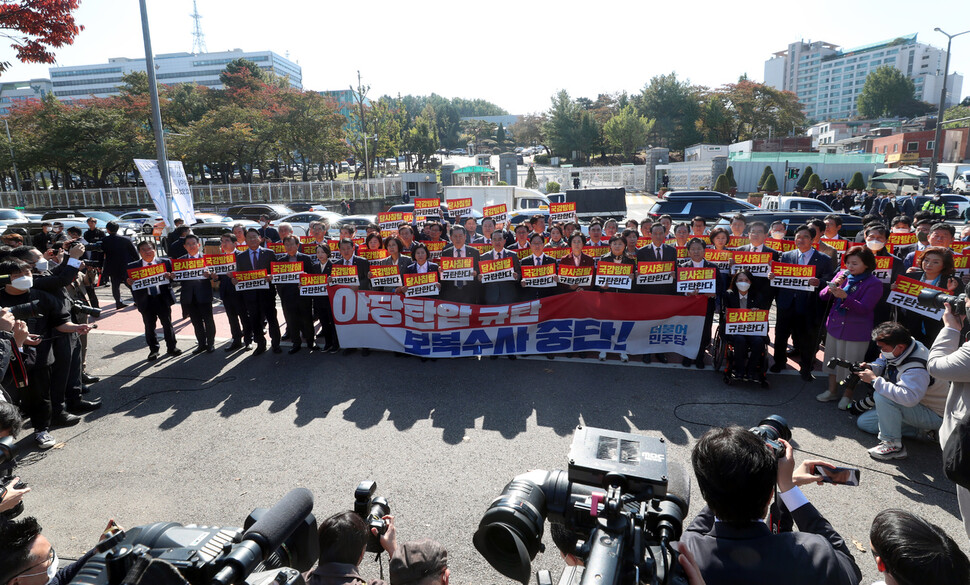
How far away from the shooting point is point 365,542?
2.29 m

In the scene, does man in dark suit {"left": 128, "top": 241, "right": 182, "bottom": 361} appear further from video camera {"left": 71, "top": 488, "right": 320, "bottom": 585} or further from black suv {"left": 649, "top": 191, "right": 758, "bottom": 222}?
black suv {"left": 649, "top": 191, "right": 758, "bottom": 222}

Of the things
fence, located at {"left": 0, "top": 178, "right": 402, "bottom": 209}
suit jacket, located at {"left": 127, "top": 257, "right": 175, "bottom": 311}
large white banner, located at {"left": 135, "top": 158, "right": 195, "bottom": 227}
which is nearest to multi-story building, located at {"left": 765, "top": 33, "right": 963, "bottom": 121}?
fence, located at {"left": 0, "top": 178, "right": 402, "bottom": 209}

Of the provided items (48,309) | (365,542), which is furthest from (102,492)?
(365,542)

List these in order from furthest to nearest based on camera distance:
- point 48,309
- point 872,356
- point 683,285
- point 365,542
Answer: point 683,285 < point 872,356 < point 48,309 < point 365,542

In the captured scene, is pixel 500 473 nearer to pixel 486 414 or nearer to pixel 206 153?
pixel 486 414

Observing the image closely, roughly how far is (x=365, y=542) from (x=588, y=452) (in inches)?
40.8

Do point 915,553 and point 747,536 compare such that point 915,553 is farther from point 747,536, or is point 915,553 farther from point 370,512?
point 370,512

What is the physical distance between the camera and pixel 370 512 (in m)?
2.45

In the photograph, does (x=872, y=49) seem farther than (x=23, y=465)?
Yes

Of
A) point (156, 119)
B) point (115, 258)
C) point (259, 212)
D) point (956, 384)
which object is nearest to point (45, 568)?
point (956, 384)

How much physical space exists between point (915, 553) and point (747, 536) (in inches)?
22.6

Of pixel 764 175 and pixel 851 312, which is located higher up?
pixel 764 175

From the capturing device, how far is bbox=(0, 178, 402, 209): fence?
37.3 metres

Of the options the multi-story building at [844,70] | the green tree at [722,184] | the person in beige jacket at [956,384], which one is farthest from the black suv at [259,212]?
the multi-story building at [844,70]
